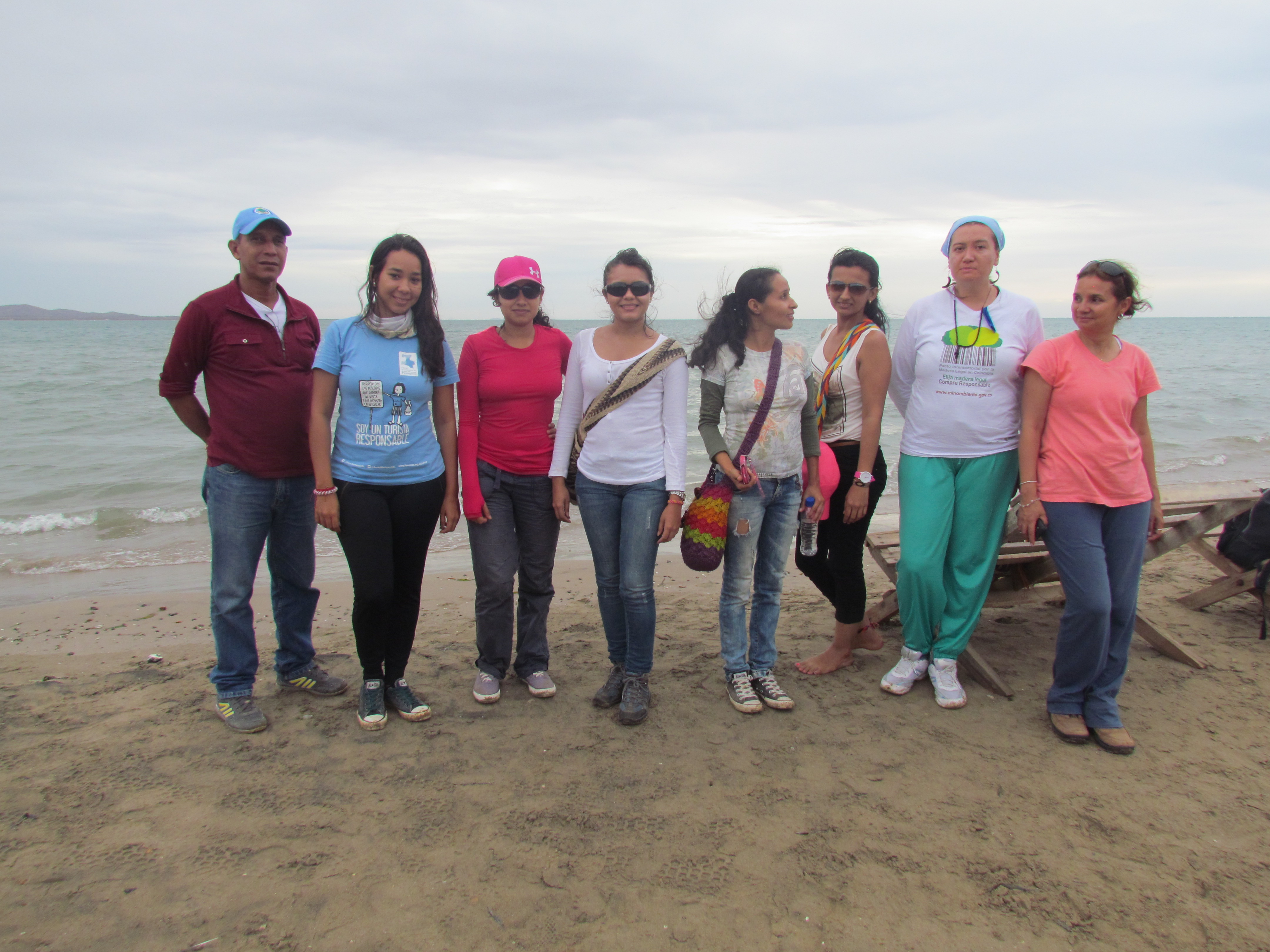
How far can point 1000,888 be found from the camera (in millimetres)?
2389

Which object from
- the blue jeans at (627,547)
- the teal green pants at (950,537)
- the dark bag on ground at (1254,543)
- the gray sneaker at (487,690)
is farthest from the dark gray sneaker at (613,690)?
the dark bag on ground at (1254,543)

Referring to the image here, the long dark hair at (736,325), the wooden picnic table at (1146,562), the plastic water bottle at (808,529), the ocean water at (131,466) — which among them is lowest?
the ocean water at (131,466)

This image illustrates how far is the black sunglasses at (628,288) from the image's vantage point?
3.23 metres

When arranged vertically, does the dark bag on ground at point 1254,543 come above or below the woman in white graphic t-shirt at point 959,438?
below

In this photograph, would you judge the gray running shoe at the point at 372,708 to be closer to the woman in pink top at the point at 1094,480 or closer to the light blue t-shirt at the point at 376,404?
the light blue t-shirt at the point at 376,404

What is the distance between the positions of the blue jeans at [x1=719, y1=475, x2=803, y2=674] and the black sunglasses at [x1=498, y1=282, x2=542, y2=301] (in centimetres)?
121

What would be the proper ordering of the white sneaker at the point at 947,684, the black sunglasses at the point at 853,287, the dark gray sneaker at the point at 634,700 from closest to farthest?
the dark gray sneaker at the point at 634,700, the white sneaker at the point at 947,684, the black sunglasses at the point at 853,287

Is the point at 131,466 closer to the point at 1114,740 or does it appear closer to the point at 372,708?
the point at 372,708

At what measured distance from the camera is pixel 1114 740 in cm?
318

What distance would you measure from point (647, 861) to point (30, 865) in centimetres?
195

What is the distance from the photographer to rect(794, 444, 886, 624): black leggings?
3.68 metres

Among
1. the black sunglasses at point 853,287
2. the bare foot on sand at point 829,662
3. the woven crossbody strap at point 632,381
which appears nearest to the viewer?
the woven crossbody strap at point 632,381

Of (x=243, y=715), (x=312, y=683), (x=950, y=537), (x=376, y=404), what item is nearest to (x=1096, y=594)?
(x=950, y=537)

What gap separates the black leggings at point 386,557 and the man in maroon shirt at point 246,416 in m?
0.37
